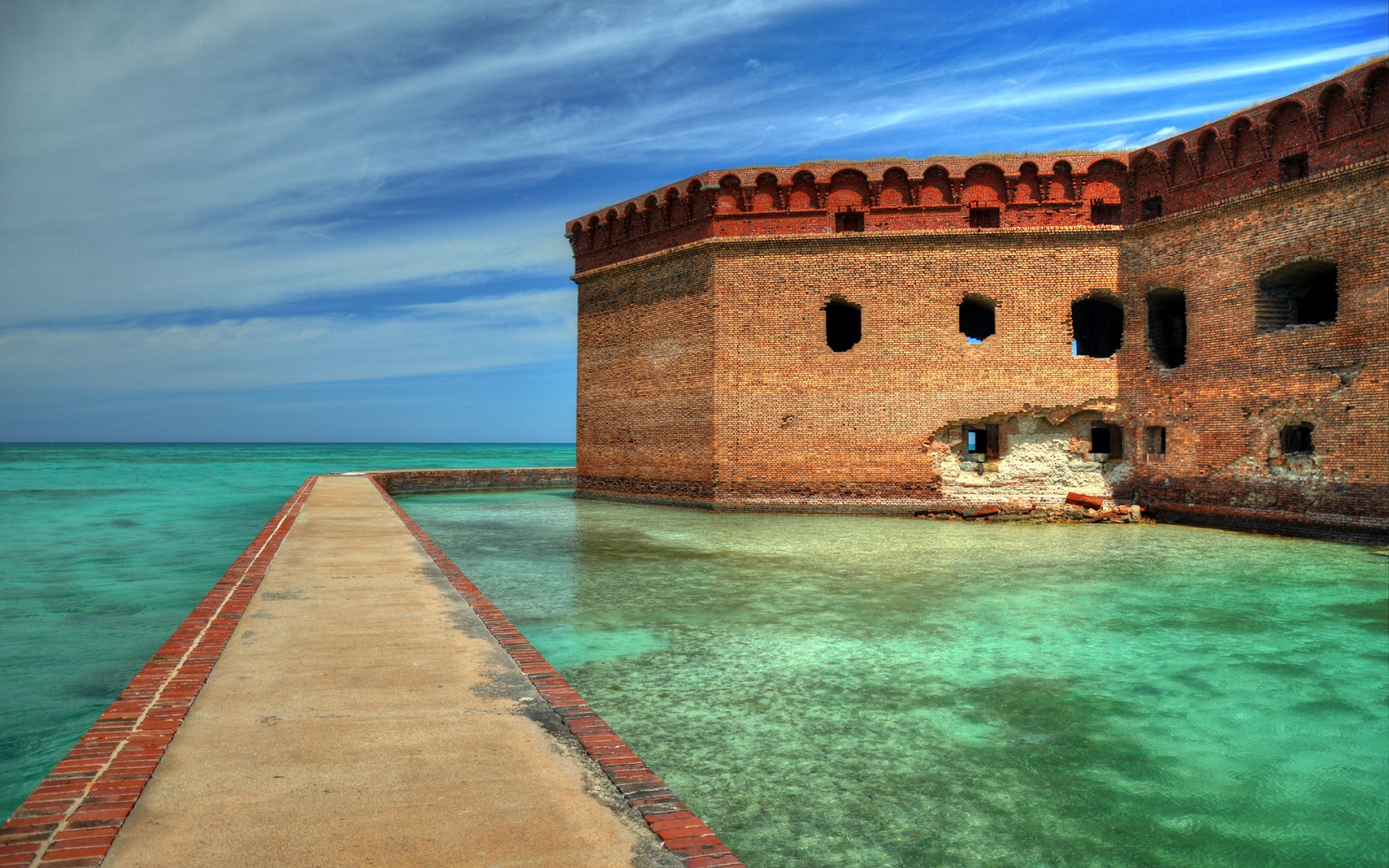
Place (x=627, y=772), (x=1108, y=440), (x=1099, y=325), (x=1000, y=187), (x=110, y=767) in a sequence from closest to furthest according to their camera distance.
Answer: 1. (x=110, y=767)
2. (x=627, y=772)
3. (x=1000, y=187)
4. (x=1108, y=440)
5. (x=1099, y=325)

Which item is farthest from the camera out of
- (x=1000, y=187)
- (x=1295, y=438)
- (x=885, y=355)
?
(x=885, y=355)

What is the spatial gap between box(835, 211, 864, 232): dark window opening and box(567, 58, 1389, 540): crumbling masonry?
0.04 meters

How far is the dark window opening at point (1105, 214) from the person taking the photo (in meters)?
16.3

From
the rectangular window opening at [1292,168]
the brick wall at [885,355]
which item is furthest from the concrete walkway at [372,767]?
the rectangular window opening at [1292,168]

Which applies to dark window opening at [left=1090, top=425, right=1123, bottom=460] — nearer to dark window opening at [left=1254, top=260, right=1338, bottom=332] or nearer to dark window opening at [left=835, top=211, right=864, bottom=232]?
dark window opening at [left=1254, top=260, right=1338, bottom=332]

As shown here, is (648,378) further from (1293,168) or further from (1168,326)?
(1293,168)

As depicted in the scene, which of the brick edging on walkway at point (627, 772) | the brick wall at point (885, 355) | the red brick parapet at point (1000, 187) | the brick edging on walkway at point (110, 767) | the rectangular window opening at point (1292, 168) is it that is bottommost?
the brick edging on walkway at point (627, 772)

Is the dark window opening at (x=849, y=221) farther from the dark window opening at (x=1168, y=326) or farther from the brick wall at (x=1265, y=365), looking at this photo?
the dark window opening at (x=1168, y=326)

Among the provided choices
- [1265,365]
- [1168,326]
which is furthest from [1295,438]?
[1168,326]

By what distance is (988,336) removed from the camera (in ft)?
56.1

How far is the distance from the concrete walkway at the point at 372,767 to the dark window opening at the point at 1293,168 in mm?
14442

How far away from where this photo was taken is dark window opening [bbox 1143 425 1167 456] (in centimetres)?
1559

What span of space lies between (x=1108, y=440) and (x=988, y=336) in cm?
317

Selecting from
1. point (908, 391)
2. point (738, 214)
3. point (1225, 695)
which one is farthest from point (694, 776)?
point (738, 214)
